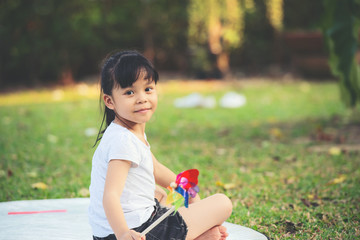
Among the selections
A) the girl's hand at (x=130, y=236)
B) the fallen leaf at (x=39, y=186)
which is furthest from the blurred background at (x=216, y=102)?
the girl's hand at (x=130, y=236)

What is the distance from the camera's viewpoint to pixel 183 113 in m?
6.91

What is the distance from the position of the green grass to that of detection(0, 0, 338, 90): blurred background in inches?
86.6

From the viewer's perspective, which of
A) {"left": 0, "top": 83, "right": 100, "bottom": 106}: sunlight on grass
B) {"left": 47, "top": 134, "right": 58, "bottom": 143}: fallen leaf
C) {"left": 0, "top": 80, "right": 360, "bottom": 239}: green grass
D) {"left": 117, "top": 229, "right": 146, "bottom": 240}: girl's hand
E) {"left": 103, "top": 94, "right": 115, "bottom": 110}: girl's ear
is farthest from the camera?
{"left": 0, "top": 83, "right": 100, "bottom": 106}: sunlight on grass

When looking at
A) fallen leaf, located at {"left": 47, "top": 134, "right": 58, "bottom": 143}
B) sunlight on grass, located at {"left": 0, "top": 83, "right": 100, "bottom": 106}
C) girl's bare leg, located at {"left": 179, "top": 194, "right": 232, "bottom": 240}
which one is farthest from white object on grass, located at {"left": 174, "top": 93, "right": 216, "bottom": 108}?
girl's bare leg, located at {"left": 179, "top": 194, "right": 232, "bottom": 240}

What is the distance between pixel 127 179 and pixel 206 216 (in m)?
0.41

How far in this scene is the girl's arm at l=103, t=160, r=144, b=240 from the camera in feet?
6.17

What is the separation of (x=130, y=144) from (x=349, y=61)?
3068mm

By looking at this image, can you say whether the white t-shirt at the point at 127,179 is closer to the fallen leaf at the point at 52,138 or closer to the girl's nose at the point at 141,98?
the girl's nose at the point at 141,98

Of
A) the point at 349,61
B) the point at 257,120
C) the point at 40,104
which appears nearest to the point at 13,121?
the point at 40,104

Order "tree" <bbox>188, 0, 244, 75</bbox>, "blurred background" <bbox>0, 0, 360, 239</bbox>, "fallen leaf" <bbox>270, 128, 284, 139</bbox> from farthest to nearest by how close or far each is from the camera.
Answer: "tree" <bbox>188, 0, 244, 75</bbox> → "fallen leaf" <bbox>270, 128, 284, 139</bbox> → "blurred background" <bbox>0, 0, 360, 239</bbox>

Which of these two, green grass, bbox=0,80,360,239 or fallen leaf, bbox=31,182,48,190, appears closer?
green grass, bbox=0,80,360,239

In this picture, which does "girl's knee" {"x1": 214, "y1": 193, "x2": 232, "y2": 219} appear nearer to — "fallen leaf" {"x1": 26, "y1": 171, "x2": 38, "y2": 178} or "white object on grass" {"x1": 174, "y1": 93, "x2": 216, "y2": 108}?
"fallen leaf" {"x1": 26, "y1": 171, "x2": 38, "y2": 178}

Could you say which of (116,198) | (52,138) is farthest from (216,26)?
(116,198)

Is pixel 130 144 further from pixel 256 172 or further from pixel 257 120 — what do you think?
pixel 257 120
